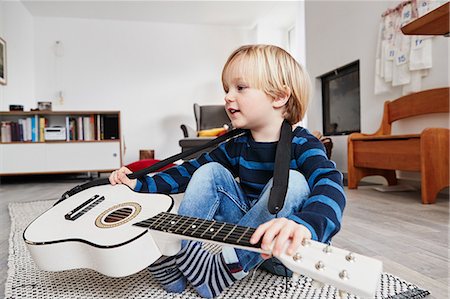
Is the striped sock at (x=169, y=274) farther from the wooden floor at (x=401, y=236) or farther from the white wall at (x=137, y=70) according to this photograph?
the white wall at (x=137, y=70)

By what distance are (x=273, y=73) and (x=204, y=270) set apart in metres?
0.41

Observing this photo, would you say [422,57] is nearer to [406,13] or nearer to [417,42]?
[417,42]

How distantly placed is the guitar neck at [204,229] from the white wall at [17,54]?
148 inches

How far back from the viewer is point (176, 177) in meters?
0.86

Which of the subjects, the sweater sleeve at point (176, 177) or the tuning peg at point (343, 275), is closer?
the tuning peg at point (343, 275)

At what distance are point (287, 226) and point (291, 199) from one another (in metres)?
0.23

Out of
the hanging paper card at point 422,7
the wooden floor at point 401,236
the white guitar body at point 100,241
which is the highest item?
the hanging paper card at point 422,7

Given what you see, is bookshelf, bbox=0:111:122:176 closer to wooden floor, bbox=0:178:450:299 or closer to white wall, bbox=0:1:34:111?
white wall, bbox=0:1:34:111

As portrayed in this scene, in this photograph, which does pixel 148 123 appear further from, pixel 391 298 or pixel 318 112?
pixel 391 298

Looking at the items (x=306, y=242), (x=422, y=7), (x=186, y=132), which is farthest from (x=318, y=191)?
(x=186, y=132)

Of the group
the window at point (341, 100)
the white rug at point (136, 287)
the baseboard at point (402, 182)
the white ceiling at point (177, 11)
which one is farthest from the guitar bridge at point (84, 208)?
the white ceiling at point (177, 11)

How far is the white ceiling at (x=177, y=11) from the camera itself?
4.42m

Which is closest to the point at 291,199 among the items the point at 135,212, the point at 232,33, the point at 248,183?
the point at 248,183

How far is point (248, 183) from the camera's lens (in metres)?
0.83
